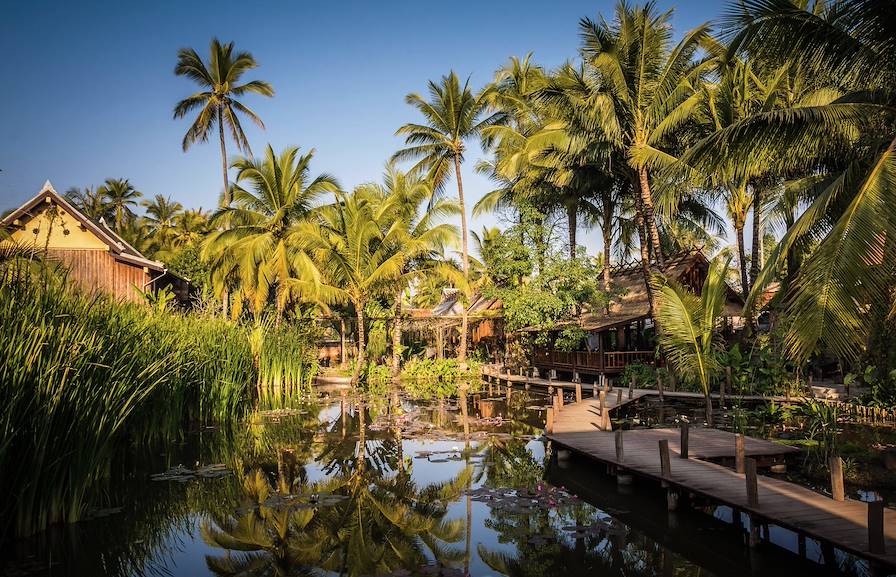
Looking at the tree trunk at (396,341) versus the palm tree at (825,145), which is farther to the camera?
the tree trunk at (396,341)

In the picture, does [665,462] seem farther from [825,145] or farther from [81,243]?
[81,243]

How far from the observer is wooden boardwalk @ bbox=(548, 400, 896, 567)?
6543mm

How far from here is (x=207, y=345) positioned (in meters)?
14.2

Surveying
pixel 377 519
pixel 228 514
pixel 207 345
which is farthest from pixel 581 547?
pixel 207 345

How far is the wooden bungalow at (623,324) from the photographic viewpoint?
23.3m

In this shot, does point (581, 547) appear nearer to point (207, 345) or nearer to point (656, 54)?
point (207, 345)

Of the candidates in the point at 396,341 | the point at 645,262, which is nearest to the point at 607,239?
the point at 645,262

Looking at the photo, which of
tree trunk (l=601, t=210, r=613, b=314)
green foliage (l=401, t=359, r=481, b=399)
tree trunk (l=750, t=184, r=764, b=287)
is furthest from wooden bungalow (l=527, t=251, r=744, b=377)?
green foliage (l=401, t=359, r=481, b=399)

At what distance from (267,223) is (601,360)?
15.5 m

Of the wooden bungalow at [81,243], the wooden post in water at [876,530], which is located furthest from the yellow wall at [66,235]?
the wooden post in water at [876,530]

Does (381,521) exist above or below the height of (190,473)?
below

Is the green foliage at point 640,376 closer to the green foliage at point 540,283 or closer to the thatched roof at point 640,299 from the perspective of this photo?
the thatched roof at point 640,299

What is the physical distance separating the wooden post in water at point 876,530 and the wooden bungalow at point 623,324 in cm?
1660

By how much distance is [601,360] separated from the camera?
23.3 meters
